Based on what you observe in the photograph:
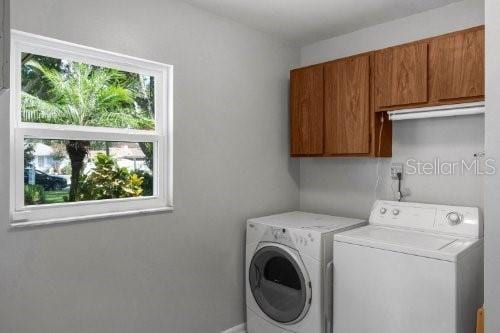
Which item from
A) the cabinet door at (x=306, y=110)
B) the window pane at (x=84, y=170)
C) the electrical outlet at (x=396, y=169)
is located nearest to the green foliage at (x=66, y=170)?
the window pane at (x=84, y=170)

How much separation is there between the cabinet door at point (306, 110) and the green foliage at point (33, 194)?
1.90m

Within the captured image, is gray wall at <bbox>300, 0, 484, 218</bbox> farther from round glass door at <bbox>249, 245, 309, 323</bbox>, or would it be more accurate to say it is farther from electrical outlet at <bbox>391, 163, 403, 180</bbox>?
round glass door at <bbox>249, 245, 309, 323</bbox>

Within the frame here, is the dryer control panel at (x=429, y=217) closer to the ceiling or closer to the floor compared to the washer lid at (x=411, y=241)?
closer to the ceiling

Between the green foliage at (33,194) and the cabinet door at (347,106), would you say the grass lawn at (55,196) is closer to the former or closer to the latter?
the green foliage at (33,194)

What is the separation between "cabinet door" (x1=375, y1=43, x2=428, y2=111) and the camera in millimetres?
2236

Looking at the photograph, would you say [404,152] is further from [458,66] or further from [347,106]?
[458,66]

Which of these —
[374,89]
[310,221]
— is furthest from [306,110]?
[310,221]

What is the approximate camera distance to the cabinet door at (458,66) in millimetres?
2010

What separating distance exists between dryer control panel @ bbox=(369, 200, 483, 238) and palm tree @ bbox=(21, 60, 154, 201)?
1.81m

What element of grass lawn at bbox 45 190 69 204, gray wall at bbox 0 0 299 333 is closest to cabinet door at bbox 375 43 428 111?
gray wall at bbox 0 0 299 333

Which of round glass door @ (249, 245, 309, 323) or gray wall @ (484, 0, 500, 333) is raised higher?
gray wall @ (484, 0, 500, 333)

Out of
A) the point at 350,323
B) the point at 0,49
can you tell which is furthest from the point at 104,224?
the point at 350,323

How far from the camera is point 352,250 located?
211 cm

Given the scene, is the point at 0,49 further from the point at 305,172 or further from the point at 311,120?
the point at 305,172
